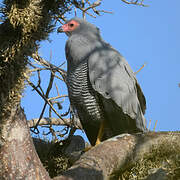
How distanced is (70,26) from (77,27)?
0.10m

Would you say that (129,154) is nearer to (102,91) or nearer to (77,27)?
(102,91)

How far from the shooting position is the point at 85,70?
3.95 meters

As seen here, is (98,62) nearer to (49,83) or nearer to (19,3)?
(49,83)

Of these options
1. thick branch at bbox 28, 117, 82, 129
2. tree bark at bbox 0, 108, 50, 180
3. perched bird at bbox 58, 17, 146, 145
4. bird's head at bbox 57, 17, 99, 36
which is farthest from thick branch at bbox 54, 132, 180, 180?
bird's head at bbox 57, 17, 99, 36

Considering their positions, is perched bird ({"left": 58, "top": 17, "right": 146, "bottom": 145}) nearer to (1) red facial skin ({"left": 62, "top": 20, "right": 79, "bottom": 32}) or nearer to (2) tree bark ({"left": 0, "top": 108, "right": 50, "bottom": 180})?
(1) red facial skin ({"left": 62, "top": 20, "right": 79, "bottom": 32})

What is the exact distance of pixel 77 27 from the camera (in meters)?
4.48

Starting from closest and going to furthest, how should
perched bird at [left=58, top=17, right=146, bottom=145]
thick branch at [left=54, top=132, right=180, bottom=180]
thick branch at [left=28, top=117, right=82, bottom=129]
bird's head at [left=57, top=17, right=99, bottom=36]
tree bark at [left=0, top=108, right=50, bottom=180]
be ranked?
tree bark at [left=0, top=108, right=50, bottom=180], thick branch at [left=54, top=132, right=180, bottom=180], perched bird at [left=58, top=17, right=146, bottom=145], bird's head at [left=57, top=17, right=99, bottom=36], thick branch at [left=28, top=117, right=82, bottom=129]

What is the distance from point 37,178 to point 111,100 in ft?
5.72

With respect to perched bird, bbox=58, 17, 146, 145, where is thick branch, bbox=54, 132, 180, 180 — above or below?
below

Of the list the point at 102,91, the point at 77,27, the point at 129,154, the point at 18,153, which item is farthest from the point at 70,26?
the point at 18,153

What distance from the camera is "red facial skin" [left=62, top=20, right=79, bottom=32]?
4.44 meters

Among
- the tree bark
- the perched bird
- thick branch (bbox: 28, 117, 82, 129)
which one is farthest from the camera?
thick branch (bbox: 28, 117, 82, 129)

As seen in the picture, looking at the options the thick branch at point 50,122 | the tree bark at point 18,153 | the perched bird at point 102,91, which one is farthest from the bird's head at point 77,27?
the tree bark at point 18,153

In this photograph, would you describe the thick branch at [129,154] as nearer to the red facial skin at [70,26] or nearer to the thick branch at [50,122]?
the thick branch at [50,122]
